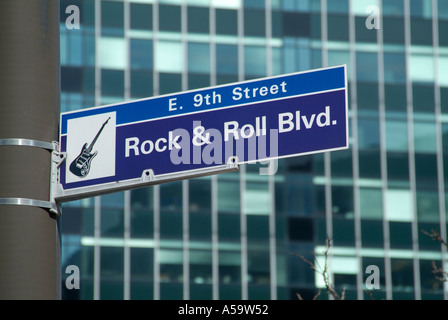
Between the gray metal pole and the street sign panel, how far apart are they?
9.9 inches

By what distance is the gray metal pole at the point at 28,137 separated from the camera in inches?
207

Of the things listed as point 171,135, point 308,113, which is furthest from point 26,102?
point 308,113

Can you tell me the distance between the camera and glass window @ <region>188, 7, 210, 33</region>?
37.9 meters

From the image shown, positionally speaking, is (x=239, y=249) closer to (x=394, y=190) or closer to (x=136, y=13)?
(x=394, y=190)

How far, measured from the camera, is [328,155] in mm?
37938

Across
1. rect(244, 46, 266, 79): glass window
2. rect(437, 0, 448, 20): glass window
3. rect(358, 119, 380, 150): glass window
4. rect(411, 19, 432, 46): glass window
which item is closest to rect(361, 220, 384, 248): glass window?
rect(358, 119, 380, 150): glass window

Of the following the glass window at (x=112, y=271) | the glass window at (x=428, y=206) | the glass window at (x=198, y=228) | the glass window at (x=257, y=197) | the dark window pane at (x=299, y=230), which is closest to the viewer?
the glass window at (x=112, y=271)

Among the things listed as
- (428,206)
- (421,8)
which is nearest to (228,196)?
(428,206)

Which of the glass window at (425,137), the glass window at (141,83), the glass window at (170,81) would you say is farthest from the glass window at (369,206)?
the glass window at (141,83)

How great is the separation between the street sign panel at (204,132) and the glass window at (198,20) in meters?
32.2

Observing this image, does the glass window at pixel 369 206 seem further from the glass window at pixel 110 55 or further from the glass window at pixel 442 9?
the glass window at pixel 110 55

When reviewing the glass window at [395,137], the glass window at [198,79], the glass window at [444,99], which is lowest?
the glass window at [395,137]

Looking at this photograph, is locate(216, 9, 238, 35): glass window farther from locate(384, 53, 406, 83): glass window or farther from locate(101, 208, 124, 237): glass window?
locate(101, 208, 124, 237): glass window

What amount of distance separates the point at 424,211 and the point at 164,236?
984 centimetres
